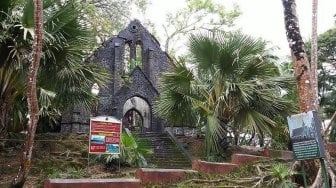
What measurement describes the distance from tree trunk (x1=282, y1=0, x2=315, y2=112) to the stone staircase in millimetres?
5398

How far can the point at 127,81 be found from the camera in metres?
19.0

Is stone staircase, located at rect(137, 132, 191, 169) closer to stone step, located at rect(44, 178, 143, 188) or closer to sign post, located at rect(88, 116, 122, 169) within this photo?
sign post, located at rect(88, 116, 122, 169)

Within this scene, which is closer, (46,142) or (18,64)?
(18,64)

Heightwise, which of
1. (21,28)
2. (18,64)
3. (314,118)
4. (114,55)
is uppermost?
(114,55)

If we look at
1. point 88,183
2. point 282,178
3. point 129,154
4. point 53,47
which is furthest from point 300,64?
point 129,154

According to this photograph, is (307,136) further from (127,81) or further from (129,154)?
(127,81)

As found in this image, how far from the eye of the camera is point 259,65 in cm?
998

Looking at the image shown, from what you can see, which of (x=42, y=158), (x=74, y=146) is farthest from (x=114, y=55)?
(x=42, y=158)

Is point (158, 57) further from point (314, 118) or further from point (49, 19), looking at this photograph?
point (314, 118)

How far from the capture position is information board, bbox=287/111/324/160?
490 centimetres

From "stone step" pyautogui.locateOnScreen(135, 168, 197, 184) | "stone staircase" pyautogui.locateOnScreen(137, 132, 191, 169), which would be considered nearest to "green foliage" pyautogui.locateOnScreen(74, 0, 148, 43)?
"stone staircase" pyautogui.locateOnScreen(137, 132, 191, 169)

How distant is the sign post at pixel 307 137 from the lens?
4898 mm

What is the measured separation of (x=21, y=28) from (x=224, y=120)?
578 cm

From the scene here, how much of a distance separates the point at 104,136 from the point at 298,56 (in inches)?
188
